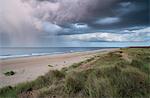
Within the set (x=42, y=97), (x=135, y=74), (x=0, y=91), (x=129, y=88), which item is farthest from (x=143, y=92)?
(x=0, y=91)

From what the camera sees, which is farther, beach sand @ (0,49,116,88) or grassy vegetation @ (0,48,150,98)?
beach sand @ (0,49,116,88)

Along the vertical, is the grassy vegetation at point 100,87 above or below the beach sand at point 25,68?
above

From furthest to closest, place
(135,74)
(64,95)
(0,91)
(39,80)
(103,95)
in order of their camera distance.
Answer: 1. (39,80)
2. (0,91)
3. (135,74)
4. (64,95)
5. (103,95)

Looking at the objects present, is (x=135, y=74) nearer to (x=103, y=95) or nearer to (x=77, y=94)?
(x=103, y=95)

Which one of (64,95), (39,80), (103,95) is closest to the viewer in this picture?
(103,95)

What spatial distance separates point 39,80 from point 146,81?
2.75 meters

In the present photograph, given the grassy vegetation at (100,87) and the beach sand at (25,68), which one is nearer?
the grassy vegetation at (100,87)

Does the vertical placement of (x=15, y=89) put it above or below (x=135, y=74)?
below

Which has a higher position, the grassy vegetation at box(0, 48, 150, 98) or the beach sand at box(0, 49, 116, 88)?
the grassy vegetation at box(0, 48, 150, 98)

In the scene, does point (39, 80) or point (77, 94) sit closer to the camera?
point (77, 94)

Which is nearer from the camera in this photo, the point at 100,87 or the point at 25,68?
the point at 100,87

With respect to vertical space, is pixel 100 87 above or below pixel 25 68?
above

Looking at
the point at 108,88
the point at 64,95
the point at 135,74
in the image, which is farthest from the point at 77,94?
the point at 135,74

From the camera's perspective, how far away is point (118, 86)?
15.1ft
